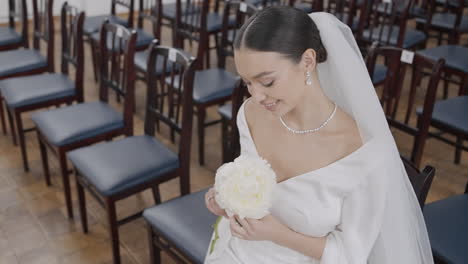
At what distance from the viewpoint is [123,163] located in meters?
2.24

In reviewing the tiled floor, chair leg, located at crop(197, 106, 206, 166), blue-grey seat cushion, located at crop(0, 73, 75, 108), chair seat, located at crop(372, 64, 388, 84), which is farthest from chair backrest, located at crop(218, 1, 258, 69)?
blue-grey seat cushion, located at crop(0, 73, 75, 108)

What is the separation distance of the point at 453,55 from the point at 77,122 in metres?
2.66

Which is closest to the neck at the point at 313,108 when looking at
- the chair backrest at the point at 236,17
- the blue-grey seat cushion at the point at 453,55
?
the chair backrest at the point at 236,17

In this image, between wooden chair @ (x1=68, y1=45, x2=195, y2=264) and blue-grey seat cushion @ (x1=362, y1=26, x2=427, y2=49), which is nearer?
wooden chair @ (x1=68, y1=45, x2=195, y2=264)

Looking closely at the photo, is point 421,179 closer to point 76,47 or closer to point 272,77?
point 272,77

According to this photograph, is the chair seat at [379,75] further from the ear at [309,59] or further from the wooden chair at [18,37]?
the wooden chair at [18,37]

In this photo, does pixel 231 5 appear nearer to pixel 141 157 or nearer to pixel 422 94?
pixel 141 157

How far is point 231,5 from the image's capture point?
3.40 m

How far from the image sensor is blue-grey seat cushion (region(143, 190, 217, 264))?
1791 millimetres

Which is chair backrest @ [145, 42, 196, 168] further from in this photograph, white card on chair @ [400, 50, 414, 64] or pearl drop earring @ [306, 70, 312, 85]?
white card on chair @ [400, 50, 414, 64]

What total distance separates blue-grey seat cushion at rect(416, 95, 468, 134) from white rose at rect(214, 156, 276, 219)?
1762 mm

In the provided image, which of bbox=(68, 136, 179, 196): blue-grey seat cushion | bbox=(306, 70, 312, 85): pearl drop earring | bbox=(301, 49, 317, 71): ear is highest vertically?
bbox=(301, 49, 317, 71): ear

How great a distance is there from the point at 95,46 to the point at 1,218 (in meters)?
1.77

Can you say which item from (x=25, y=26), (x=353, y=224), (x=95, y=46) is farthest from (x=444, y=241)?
(x=25, y=26)
